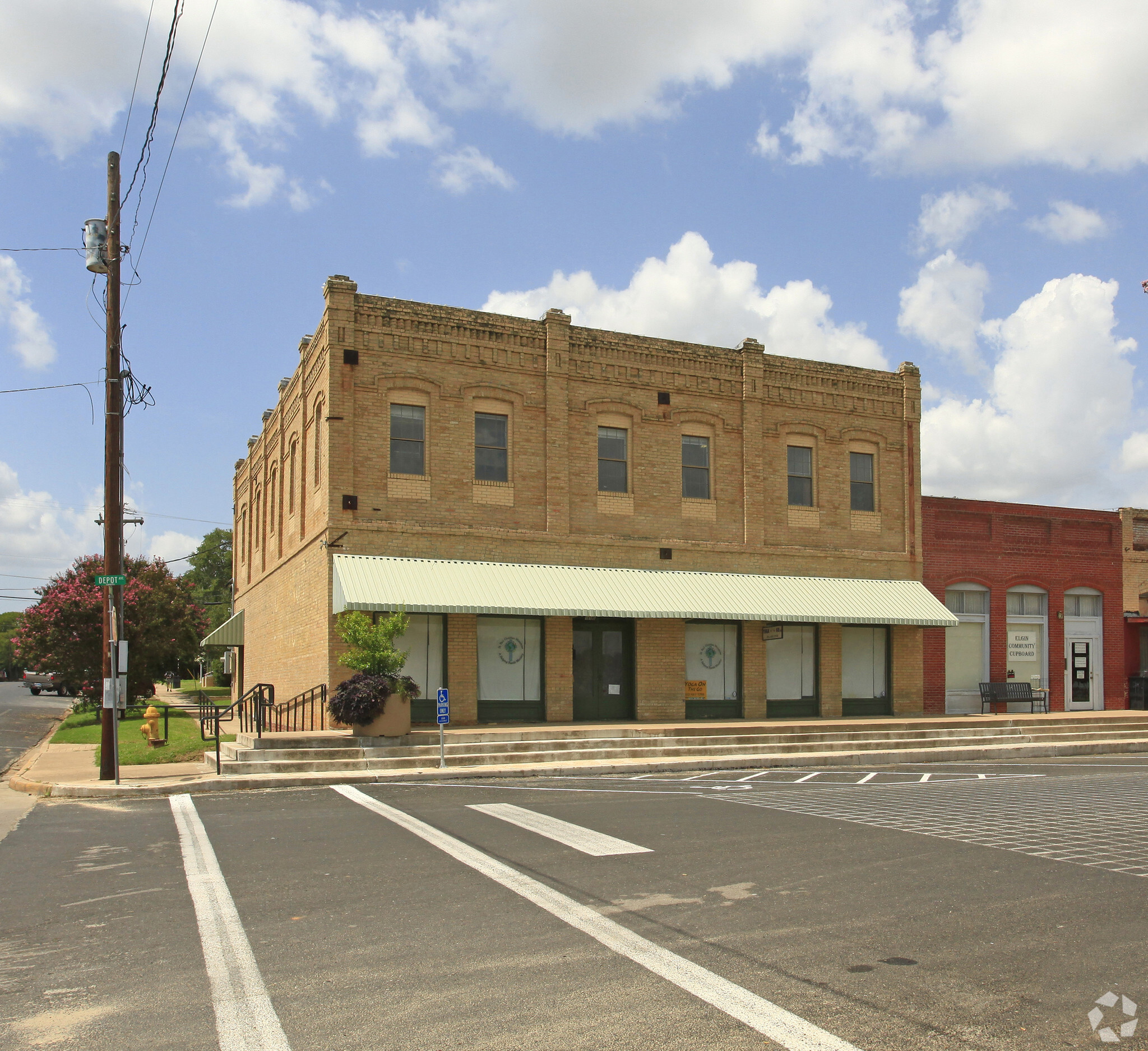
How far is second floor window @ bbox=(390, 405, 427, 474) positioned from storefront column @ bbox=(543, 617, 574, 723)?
14.3 feet

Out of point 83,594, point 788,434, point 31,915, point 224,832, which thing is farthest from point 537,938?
point 83,594

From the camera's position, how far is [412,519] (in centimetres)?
2159

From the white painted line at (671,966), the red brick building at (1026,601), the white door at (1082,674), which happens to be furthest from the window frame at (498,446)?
the white door at (1082,674)

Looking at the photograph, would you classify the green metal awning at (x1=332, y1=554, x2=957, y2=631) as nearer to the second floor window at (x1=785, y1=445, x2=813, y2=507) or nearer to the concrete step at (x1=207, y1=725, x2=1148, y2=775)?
the second floor window at (x1=785, y1=445, x2=813, y2=507)

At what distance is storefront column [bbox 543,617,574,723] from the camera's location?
22.2m

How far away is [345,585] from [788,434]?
464 inches

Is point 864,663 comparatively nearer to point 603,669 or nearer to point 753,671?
point 753,671

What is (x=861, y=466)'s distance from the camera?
87.1 feet

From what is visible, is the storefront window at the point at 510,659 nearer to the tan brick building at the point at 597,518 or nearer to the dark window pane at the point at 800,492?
the tan brick building at the point at 597,518

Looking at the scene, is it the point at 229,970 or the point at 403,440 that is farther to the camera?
the point at 403,440

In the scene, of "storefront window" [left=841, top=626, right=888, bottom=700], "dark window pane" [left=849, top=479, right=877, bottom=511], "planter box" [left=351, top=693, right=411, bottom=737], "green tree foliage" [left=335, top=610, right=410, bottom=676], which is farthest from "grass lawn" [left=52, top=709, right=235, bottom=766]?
"dark window pane" [left=849, top=479, right=877, bottom=511]

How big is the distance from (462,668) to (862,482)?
38.0 ft

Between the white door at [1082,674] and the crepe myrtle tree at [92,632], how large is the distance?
26.8 meters

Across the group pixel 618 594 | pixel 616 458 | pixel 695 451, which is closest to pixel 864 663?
pixel 695 451
